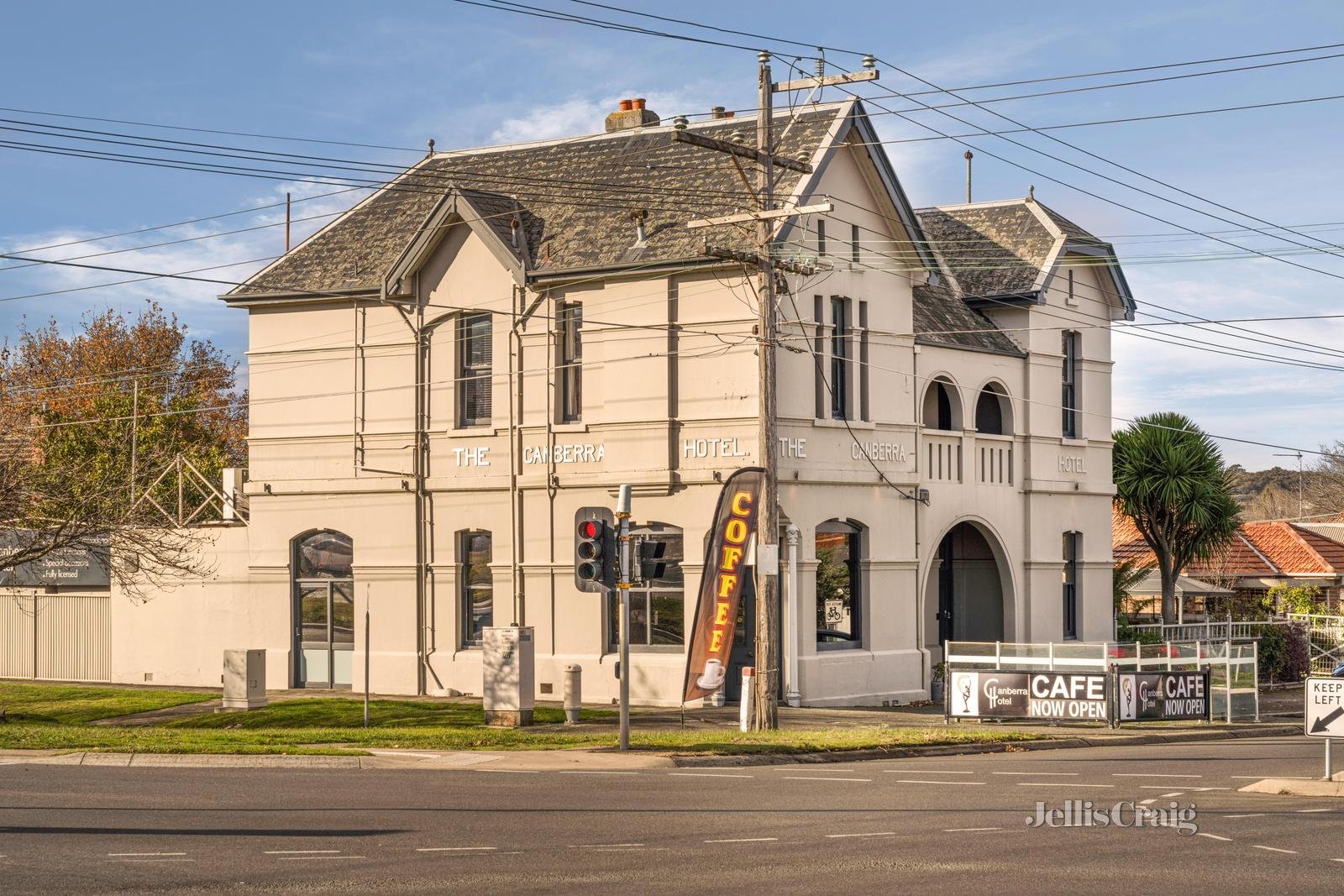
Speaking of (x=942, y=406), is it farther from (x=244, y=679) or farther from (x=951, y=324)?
(x=244, y=679)

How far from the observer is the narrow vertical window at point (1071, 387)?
36.2 m

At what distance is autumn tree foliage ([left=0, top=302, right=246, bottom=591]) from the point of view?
2720cm

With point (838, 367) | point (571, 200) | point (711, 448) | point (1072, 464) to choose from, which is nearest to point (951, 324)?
point (838, 367)

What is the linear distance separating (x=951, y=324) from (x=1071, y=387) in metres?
4.32

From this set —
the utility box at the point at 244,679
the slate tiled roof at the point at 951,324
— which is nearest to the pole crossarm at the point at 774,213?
the slate tiled roof at the point at 951,324

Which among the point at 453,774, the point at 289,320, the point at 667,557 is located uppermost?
the point at 289,320

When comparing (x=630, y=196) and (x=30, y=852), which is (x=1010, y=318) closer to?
(x=630, y=196)

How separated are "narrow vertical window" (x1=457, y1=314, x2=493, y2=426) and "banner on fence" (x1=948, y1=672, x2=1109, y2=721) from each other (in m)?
10.8

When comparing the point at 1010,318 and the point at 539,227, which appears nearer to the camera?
the point at 539,227

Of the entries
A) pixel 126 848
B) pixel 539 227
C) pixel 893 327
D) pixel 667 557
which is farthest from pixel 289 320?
pixel 126 848

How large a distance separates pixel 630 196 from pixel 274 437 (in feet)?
30.2

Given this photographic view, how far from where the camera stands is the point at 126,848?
41.5 ft

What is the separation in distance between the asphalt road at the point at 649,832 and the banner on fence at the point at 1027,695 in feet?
21.3

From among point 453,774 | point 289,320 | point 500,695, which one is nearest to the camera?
point 453,774
